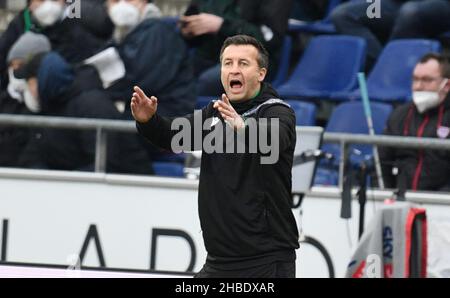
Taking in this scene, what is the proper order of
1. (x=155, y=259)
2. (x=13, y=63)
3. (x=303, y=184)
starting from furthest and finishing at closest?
(x=13, y=63), (x=155, y=259), (x=303, y=184)

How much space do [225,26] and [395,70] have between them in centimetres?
140

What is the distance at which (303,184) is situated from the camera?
31.0 ft

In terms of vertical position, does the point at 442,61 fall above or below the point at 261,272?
above

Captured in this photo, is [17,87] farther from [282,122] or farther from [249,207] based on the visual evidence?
[282,122]

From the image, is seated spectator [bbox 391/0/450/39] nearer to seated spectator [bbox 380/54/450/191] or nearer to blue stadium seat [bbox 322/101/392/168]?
blue stadium seat [bbox 322/101/392/168]

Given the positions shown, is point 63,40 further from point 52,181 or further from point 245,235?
point 245,235

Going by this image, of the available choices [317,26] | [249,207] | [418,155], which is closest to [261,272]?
[249,207]

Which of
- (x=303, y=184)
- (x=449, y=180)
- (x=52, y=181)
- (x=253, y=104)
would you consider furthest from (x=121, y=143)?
(x=253, y=104)

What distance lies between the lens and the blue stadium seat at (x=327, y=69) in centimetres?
1124

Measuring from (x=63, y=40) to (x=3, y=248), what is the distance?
206 centimetres

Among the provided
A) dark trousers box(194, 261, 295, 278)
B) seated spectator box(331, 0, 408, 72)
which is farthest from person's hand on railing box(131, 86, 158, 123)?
seated spectator box(331, 0, 408, 72)

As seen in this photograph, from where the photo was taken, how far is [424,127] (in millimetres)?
9945
